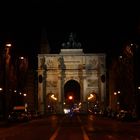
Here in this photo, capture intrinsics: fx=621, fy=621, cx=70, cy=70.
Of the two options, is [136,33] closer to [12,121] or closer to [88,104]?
[12,121]

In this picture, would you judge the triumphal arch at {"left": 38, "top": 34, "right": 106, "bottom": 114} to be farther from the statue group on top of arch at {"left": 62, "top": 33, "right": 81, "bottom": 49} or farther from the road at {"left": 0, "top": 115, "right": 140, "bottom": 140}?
the road at {"left": 0, "top": 115, "right": 140, "bottom": 140}

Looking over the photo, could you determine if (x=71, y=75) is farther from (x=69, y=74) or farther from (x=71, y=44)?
(x=71, y=44)

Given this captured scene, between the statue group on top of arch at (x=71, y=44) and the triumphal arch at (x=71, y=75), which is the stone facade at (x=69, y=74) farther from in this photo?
the statue group on top of arch at (x=71, y=44)

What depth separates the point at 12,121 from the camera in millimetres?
A: 83312

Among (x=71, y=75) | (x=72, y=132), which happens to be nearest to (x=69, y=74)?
(x=71, y=75)

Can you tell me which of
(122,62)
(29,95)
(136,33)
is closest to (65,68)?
(29,95)

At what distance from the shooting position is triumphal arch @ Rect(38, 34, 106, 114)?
18462cm

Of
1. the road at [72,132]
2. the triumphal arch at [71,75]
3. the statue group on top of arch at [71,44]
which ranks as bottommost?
the road at [72,132]

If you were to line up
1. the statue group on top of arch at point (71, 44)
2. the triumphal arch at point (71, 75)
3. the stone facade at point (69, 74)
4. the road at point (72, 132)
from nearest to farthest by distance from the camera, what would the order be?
1. the road at point (72, 132)
2. the stone facade at point (69, 74)
3. the triumphal arch at point (71, 75)
4. the statue group on top of arch at point (71, 44)

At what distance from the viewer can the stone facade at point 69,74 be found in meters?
184

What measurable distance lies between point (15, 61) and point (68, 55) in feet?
193

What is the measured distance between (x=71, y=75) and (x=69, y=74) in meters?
0.73

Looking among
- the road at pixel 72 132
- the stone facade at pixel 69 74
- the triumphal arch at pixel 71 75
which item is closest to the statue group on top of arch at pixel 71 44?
the triumphal arch at pixel 71 75

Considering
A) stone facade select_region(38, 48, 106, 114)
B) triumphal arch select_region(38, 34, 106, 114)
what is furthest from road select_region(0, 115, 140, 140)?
triumphal arch select_region(38, 34, 106, 114)
